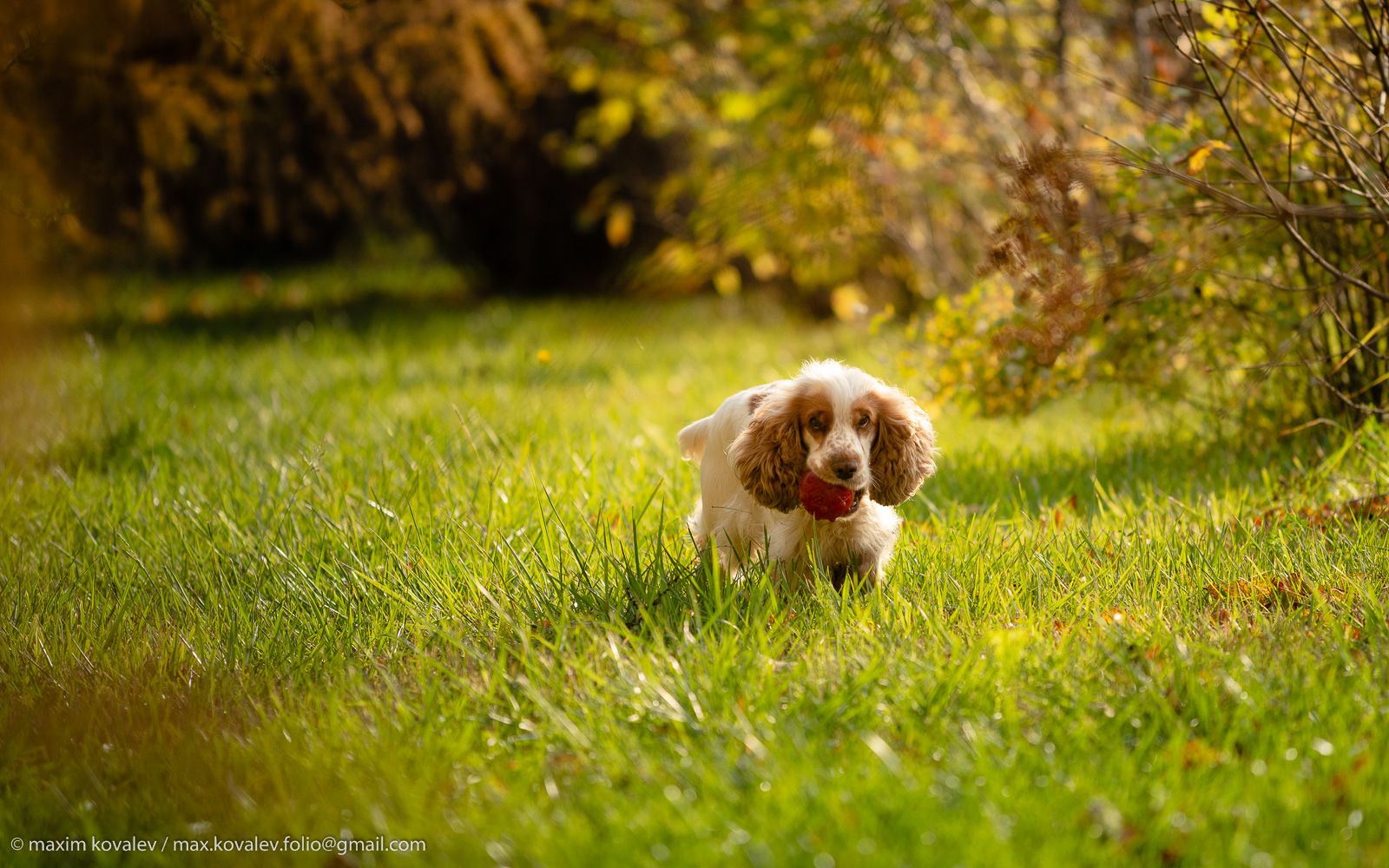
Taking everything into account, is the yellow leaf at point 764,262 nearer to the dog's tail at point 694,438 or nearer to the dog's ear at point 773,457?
the dog's tail at point 694,438

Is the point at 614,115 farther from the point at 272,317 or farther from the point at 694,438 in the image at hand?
the point at 694,438

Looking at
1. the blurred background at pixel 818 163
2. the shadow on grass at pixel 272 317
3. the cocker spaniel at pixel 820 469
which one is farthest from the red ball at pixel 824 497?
the shadow on grass at pixel 272 317

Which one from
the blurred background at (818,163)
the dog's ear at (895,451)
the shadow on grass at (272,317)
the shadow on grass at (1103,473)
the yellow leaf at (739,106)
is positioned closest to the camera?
the dog's ear at (895,451)

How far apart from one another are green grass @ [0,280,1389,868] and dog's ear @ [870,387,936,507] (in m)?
0.25

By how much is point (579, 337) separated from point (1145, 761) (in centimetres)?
741

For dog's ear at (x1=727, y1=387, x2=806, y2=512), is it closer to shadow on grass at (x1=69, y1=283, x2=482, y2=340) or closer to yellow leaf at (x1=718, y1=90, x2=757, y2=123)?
yellow leaf at (x1=718, y1=90, x2=757, y2=123)

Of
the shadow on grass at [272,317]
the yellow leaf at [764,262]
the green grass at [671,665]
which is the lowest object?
the shadow on grass at [272,317]

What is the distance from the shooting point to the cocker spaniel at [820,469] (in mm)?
3225

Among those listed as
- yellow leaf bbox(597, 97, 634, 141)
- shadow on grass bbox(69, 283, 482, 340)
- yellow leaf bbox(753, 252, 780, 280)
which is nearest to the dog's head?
yellow leaf bbox(753, 252, 780, 280)

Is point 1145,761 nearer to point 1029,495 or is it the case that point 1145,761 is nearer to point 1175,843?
point 1175,843

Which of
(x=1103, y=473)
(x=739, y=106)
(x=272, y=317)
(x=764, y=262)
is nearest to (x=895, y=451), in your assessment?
(x=1103, y=473)

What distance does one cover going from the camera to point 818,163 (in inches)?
241

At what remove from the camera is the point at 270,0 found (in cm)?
580

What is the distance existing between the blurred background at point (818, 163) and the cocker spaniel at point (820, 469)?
62cm
